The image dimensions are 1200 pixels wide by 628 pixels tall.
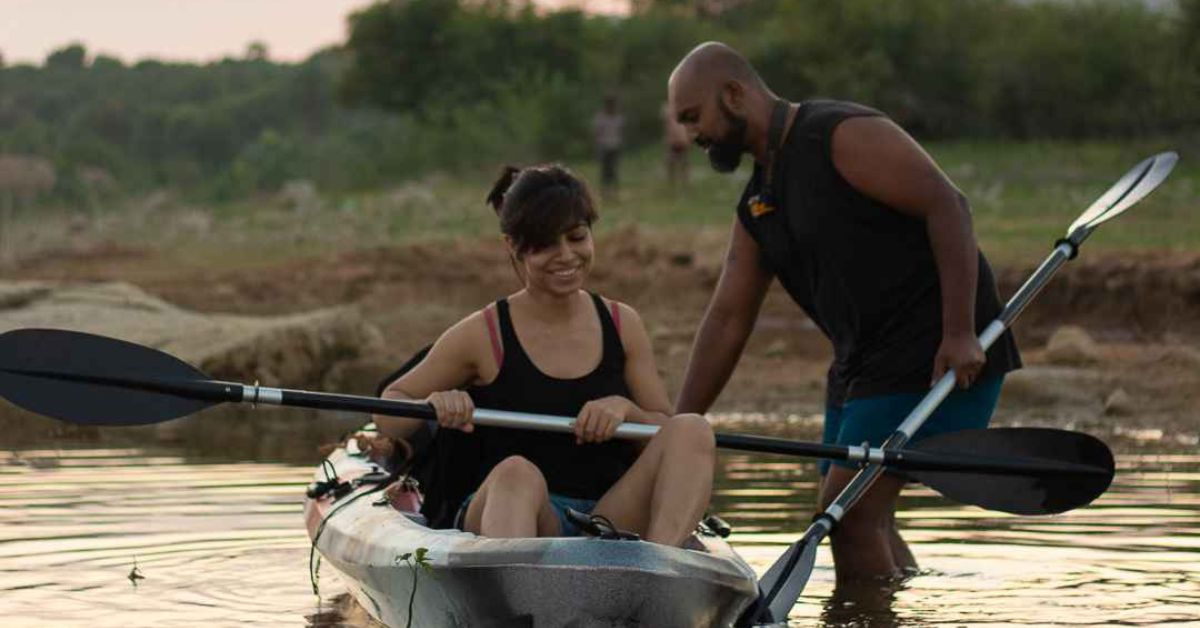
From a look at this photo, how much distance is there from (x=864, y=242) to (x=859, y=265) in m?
0.07

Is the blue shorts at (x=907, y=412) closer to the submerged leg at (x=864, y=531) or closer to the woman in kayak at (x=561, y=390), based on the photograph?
the submerged leg at (x=864, y=531)

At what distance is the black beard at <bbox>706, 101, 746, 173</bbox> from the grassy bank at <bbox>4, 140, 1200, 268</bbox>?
9556 millimetres

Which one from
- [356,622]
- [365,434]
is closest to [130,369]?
[356,622]

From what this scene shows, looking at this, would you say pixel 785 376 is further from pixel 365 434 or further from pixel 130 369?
pixel 130 369

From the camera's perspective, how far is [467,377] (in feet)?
21.6

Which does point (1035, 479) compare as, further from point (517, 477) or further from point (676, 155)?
point (676, 155)

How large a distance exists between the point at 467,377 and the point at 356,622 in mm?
1202

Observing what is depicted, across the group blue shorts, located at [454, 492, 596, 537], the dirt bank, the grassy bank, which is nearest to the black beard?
blue shorts, located at [454, 492, 596, 537]

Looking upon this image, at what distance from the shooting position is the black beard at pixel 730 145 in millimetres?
7219

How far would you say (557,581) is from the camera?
18.9 feet

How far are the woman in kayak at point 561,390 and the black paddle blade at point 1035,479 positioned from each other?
1.19 meters

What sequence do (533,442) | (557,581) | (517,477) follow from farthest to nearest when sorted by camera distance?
1. (533,442)
2. (517,477)
3. (557,581)

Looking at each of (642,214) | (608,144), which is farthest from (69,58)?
(642,214)

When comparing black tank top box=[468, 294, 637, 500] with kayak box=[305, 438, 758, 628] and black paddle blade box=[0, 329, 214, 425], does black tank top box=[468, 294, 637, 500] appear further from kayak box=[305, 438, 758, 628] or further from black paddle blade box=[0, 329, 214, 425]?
black paddle blade box=[0, 329, 214, 425]
